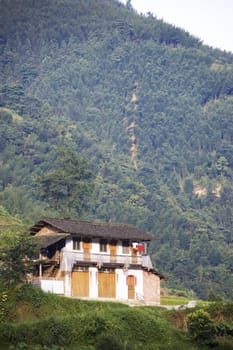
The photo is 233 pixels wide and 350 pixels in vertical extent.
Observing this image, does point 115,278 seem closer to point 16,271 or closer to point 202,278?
point 16,271

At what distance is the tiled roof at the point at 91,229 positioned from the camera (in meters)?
91.6

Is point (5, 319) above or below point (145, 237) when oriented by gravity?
below

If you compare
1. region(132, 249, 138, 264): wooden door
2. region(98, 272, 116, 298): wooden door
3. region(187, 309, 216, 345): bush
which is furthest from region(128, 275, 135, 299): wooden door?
region(187, 309, 216, 345): bush

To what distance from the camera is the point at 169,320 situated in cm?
7906

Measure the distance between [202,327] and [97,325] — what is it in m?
9.37

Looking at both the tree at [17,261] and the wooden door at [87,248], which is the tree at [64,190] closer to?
the wooden door at [87,248]

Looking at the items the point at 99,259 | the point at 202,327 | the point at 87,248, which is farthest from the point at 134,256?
the point at 202,327

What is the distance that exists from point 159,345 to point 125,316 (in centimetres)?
437

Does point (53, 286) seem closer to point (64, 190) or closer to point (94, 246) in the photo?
point (94, 246)

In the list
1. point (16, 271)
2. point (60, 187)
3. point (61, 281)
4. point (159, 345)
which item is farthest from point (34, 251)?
point (60, 187)

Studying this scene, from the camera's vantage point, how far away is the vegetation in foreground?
2638 inches

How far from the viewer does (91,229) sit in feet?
308

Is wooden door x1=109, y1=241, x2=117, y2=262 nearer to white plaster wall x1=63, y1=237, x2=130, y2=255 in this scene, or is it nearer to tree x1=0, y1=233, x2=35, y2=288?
white plaster wall x1=63, y1=237, x2=130, y2=255

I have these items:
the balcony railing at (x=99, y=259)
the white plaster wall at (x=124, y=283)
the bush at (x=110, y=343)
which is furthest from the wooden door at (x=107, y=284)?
the bush at (x=110, y=343)
